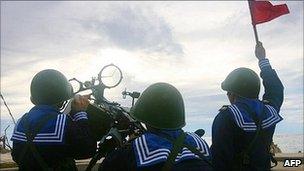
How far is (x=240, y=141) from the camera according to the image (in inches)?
193

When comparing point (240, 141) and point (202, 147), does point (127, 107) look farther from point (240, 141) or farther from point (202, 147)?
point (202, 147)

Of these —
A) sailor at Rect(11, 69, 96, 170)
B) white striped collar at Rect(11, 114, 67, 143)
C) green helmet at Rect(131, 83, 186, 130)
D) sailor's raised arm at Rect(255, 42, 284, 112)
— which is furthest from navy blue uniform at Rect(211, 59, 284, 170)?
white striped collar at Rect(11, 114, 67, 143)

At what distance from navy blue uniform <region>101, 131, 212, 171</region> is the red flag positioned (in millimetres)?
3936

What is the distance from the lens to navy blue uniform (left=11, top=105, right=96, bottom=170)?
458 centimetres

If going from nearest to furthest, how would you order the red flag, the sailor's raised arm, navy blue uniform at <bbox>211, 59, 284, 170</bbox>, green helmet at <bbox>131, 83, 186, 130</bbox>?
green helmet at <bbox>131, 83, 186, 130</bbox> → navy blue uniform at <bbox>211, 59, 284, 170</bbox> → the sailor's raised arm → the red flag

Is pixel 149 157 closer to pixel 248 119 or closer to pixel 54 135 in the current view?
pixel 54 135

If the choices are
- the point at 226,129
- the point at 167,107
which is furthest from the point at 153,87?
the point at 226,129

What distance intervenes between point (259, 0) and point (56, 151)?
449 cm

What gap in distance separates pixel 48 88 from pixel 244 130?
2.21 metres

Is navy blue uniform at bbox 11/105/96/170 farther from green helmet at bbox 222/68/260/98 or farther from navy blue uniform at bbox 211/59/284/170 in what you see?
green helmet at bbox 222/68/260/98

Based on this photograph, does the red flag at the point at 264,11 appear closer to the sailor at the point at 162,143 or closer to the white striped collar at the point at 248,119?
the white striped collar at the point at 248,119

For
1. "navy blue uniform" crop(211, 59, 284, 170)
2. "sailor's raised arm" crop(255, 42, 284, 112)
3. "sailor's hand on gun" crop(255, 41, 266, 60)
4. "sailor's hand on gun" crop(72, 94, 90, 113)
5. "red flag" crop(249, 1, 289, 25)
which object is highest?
"red flag" crop(249, 1, 289, 25)

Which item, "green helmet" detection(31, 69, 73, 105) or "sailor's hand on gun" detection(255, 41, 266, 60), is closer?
"green helmet" detection(31, 69, 73, 105)

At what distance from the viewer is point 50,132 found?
15.0 feet
